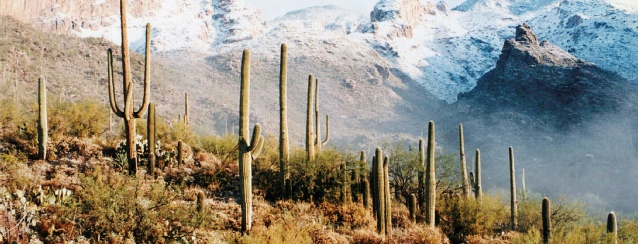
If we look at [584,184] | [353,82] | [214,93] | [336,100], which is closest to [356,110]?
[336,100]

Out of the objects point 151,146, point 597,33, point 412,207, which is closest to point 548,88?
point 597,33

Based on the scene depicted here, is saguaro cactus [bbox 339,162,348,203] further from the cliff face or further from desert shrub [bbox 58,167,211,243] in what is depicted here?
the cliff face

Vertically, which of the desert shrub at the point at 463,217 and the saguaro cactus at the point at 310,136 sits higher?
the saguaro cactus at the point at 310,136

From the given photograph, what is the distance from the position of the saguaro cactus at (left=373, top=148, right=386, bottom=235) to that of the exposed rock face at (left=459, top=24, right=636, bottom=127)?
64.2 meters

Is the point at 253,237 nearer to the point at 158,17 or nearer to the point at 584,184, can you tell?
the point at 584,184

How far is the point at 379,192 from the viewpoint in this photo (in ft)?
32.5

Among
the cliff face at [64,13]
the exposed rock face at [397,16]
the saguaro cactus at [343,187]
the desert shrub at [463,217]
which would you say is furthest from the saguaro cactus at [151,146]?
the exposed rock face at [397,16]

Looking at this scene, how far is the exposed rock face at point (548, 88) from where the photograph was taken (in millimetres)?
66312

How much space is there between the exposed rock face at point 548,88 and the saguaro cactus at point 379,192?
64215 millimetres

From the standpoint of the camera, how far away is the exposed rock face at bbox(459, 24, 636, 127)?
6631 cm

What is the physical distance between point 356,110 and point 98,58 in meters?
44.6

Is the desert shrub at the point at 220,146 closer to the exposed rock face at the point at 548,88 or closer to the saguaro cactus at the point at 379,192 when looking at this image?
the saguaro cactus at the point at 379,192

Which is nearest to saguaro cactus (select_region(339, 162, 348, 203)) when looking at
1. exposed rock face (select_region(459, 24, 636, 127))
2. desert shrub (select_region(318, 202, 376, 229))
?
desert shrub (select_region(318, 202, 376, 229))

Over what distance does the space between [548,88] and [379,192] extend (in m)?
72.6
